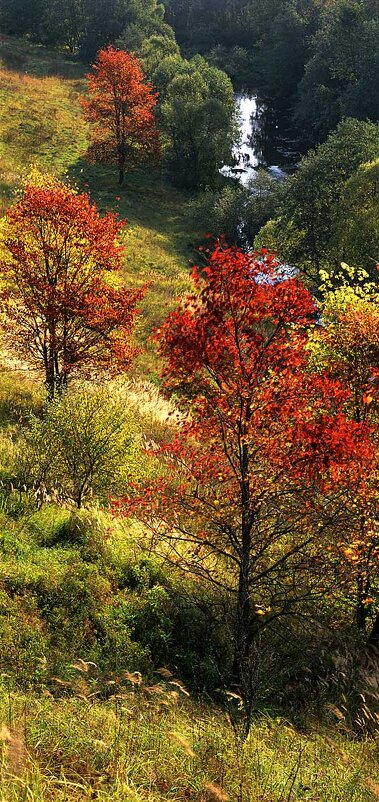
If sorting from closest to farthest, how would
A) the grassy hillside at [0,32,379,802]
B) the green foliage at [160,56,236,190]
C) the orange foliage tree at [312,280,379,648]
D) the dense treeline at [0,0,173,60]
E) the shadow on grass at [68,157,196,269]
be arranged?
the grassy hillside at [0,32,379,802], the orange foliage tree at [312,280,379,648], the shadow on grass at [68,157,196,269], the green foliage at [160,56,236,190], the dense treeline at [0,0,173,60]

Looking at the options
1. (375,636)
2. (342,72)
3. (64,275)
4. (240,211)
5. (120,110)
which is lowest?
(375,636)

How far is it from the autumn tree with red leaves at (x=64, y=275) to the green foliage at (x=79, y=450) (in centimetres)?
353

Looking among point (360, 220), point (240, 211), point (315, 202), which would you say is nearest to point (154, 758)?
point (360, 220)

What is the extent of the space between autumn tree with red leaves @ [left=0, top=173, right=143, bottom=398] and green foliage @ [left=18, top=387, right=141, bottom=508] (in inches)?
139

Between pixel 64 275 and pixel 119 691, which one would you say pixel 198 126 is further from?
pixel 119 691

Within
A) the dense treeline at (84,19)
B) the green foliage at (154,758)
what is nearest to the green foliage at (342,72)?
the dense treeline at (84,19)

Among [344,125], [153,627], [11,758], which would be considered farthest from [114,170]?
[11,758]

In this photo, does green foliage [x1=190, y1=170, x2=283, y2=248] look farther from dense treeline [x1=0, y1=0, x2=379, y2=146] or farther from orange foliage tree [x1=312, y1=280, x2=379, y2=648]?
orange foliage tree [x1=312, y1=280, x2=379, y2=648]

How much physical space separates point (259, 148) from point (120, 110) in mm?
23541

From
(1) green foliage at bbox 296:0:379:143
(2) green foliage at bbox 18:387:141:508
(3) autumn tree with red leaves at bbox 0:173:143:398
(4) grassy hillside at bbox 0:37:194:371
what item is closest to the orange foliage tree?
(2) green foliage at bbox 18:387:141:508

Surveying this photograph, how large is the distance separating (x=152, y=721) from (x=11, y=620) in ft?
8.81

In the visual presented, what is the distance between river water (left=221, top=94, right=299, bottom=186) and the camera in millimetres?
58656

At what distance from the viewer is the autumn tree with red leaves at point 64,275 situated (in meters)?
15.8

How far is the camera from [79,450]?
12070 millimetres
